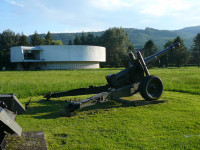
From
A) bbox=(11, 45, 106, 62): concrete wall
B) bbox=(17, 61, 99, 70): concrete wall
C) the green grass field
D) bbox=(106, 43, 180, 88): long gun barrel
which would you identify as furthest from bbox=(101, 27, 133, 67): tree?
the green grass field

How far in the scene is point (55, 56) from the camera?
54.7 metres

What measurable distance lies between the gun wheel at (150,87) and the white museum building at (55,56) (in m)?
48.4

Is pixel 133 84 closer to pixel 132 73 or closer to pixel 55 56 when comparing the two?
pixel 132 73

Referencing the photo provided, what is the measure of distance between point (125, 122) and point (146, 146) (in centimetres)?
160

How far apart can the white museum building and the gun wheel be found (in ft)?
159

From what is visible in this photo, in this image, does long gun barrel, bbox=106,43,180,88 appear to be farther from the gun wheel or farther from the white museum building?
the white museum building

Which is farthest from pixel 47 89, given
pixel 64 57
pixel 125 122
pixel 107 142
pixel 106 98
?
pixel 64 57

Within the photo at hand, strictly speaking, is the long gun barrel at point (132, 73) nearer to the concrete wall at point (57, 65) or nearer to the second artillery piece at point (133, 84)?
the second artillery piece at point (133, 84)

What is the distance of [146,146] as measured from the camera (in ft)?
12.5

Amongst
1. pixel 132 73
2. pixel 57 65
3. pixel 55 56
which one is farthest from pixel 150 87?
pixel 57 65

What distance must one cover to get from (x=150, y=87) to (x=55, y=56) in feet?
162

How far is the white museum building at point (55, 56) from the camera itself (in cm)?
5459

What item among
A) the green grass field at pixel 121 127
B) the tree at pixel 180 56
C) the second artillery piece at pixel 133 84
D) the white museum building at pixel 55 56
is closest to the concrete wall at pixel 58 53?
the white museum building at pixel 55 56

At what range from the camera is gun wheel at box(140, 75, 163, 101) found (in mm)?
7453
